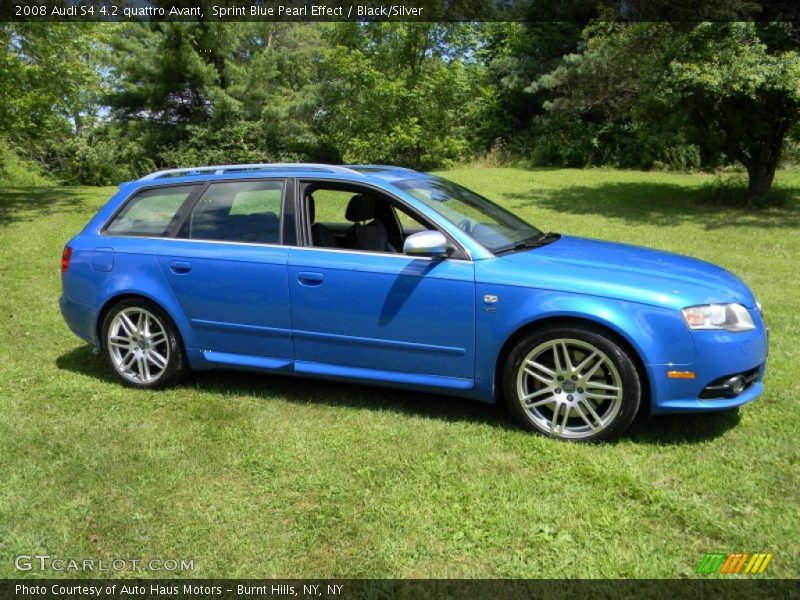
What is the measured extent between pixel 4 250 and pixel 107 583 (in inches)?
402

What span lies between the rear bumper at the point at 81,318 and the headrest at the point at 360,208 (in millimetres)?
2101

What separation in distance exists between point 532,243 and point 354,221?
1.36 meters

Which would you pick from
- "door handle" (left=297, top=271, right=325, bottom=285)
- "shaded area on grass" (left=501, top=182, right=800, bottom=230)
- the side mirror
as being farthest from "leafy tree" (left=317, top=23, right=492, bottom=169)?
the side mirror

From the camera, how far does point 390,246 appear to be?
4.80 m

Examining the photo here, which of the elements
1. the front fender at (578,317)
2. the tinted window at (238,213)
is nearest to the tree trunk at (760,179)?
the front fender at (578,317)

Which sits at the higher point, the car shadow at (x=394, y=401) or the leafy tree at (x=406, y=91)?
the leafy tree at (x=406, y=91)

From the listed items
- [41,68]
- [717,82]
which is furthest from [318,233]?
[41,68]

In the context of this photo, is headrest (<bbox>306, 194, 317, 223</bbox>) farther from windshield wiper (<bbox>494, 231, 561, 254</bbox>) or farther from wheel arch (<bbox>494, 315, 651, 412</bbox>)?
wheel arch (<bbox>494, 315, 651, 412</bbox>)

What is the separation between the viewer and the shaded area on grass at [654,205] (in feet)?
43.9

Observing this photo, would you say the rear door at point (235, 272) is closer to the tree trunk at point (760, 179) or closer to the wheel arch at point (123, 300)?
the wheel arch at point (123, 300)

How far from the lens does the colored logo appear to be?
9.16 feet

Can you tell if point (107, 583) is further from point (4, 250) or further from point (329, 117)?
point (329, 117)

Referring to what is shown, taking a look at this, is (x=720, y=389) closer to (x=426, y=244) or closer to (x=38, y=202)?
(x=426, y=244)

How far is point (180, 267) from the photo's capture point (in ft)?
15.6
